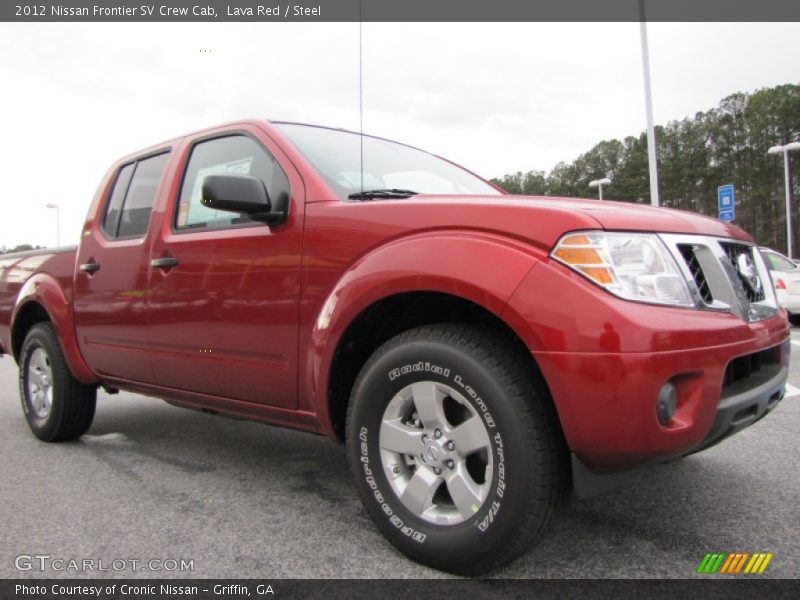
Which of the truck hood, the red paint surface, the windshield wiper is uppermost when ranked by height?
the windshield wiper

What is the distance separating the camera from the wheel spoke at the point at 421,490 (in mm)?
2051

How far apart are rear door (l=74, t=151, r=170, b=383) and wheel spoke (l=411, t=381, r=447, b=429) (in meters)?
1.78

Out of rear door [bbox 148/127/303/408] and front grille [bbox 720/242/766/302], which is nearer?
front grille [bbox 720/242/766/302]

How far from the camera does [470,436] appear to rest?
76.7 inches

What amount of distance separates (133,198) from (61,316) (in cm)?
90

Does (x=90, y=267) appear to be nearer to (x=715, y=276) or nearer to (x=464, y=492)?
(x=464, y=492)

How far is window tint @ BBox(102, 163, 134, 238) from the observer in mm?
3770

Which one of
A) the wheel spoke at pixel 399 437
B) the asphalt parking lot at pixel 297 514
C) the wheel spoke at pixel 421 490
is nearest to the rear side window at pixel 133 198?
the asphalt parking lot at pixel 297 514

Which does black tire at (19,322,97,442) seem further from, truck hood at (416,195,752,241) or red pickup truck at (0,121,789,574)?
truck hood at (416,195,752,241)

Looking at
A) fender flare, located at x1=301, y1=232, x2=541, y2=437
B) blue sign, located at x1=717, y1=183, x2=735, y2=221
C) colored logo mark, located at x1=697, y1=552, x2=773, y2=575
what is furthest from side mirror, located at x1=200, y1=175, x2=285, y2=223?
blue sign, located at x1=717, y1=183, x2=735, y2=221

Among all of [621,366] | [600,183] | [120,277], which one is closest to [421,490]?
[621,366]

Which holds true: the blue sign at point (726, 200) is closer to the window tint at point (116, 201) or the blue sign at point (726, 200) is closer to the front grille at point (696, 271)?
the window tint at point (116, 201)

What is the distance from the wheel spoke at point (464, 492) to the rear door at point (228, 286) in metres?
0.82

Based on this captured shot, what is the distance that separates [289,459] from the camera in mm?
3533
